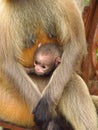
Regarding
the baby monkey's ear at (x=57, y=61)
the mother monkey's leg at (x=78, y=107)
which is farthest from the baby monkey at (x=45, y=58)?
the mother monkey's leg at (x=78, y=107)

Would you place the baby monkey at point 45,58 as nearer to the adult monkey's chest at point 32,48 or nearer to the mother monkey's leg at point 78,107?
the adult monkey's chest at point 32,48

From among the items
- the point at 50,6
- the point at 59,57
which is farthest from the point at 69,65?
the point at 50,6

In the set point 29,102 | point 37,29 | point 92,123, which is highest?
point 37,29

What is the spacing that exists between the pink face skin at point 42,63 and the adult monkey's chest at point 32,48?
7 centimetres

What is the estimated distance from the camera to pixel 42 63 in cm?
477

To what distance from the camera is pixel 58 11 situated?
15.9ft

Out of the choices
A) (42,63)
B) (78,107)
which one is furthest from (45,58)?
(78,107)

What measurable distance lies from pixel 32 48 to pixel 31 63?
0.32 ft

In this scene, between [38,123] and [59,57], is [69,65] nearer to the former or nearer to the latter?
[59,57]

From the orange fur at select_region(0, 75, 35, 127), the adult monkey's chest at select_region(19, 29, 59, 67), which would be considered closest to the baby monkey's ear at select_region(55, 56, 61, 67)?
the adult monkey's chest at select_region(19, 29, 59, 67)

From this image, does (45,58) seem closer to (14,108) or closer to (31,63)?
(31,63)

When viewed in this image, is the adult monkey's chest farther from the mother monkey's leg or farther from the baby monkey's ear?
the mother monkey's leg

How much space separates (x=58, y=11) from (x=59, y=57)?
303mm

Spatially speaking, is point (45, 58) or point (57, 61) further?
point (57, 61)
